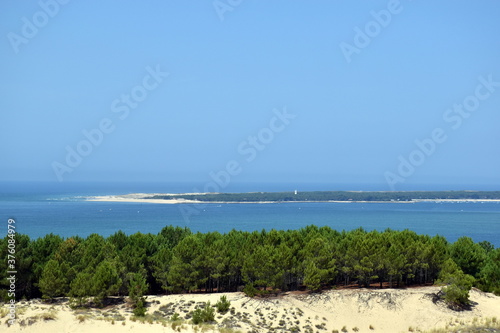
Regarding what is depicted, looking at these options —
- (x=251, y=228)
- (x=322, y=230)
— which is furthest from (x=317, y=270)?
(x=251, y=228)

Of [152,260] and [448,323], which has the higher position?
[152,260]

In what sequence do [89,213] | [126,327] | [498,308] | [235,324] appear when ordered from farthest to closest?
[89,213], [498,308], [235,324], [126,327]

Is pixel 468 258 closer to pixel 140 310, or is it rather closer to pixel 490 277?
pixel 490 277

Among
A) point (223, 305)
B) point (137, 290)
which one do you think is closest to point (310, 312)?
point (223, 305)

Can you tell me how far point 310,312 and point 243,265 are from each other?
778 cm

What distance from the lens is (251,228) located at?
121875 mm

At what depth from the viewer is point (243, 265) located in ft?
152

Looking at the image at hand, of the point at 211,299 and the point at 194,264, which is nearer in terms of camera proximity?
the point at 211,299

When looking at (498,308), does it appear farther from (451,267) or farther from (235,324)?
(235,324)

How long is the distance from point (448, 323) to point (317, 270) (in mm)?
10980

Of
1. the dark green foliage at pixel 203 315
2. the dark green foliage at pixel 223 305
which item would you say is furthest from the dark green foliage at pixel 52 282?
the dark green foliage at pixel 223 305

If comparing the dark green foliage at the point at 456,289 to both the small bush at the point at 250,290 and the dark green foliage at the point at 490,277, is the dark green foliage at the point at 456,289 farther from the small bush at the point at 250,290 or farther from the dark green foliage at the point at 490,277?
the small bush at the point at 250,290

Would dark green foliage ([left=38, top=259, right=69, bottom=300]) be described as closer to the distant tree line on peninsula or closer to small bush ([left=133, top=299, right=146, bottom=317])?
the distant tree line on peninsula

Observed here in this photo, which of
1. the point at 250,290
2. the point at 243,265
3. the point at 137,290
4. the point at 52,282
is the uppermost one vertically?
the point at 243,265
